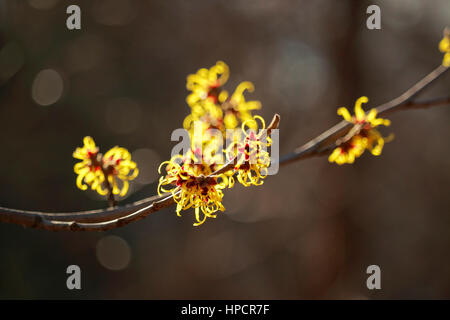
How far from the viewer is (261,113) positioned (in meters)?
5.12

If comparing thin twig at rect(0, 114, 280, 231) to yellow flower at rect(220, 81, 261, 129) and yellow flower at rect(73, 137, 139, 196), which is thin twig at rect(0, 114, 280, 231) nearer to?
yellow flower at rect(73, 137, 139, 196)

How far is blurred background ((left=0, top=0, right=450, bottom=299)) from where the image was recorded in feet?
14.2

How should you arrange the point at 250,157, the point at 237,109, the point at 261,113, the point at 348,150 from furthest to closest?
the point at 261,113 → the point at 237,109 → the point at 348,150 → the point at 250,157

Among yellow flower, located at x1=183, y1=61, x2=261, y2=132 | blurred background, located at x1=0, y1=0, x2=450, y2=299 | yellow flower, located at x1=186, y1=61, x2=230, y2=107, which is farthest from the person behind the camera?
blurred background, located at x1=0, y1=0, x2=450, y2=299

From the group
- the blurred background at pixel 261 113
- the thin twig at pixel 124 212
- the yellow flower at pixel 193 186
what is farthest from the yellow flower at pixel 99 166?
the blurred background at pixel 261 113

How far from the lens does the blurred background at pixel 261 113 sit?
14.2 ft

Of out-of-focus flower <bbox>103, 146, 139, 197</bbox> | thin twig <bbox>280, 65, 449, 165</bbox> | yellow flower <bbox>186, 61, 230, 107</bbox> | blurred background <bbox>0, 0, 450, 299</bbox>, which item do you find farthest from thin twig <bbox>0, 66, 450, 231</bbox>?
blurred background <bbox>0, 0, 450, 299</bbox>

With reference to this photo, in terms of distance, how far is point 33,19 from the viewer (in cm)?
439

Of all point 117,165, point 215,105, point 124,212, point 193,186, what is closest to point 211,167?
point 193,186

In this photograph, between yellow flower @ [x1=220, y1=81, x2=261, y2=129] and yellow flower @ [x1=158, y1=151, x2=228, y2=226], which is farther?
yellow flower @ [x1=220, y1=81, x2=261, y2=129]

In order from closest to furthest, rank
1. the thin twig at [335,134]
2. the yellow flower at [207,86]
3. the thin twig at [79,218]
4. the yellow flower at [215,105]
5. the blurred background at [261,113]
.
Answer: the thin twig at [79,218] → the thin twig at [335,134] → the yellow flower at [215,105] → the yellow flower at [207,86] → the blurred background at [261,113]

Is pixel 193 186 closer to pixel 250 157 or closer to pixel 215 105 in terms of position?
pixel 250 157

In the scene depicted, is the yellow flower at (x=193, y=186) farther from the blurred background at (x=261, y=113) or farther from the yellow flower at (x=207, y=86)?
the blurred background at (x=261, y=113)

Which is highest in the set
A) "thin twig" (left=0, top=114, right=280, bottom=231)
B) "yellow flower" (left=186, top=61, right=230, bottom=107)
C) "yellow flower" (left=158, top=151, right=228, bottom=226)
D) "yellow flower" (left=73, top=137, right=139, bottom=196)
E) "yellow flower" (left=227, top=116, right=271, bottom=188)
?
"yellow flower" (left=186, top=61, right=230, bottom=107)
